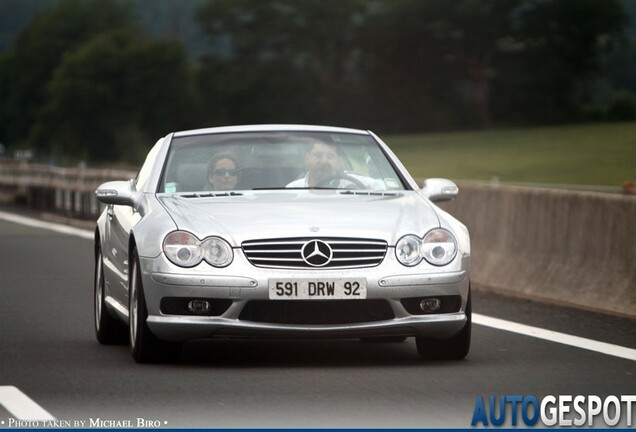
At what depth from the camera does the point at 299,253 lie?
8883 millimetres

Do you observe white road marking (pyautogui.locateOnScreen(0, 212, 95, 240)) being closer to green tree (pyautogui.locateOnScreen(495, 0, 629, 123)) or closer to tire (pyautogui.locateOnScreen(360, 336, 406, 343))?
tire (pyautogui.locateOnScreen(360, 336, 406, 343))

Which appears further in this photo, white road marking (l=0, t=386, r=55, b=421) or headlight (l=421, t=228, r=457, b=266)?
headlight (l=421, t=228, r=457, b=266)

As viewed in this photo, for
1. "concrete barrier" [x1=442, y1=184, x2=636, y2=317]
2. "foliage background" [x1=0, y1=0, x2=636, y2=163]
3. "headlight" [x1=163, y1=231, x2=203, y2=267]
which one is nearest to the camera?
"headlight" [x1=163, y1=231, x2=203, y2=267]

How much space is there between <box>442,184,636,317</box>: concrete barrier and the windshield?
9.53ft

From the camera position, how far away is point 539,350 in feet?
33.0

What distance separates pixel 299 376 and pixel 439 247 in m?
1.08

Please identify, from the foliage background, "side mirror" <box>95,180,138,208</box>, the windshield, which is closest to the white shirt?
the windshield

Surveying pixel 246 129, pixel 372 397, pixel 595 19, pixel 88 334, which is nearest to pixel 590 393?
pixel 372 397

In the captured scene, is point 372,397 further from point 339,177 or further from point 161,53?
point 161,53

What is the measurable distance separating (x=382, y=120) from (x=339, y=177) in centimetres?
12979

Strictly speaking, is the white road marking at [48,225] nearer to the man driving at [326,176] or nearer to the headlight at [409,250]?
the man driving at [326,176]

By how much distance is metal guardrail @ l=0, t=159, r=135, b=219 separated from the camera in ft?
103

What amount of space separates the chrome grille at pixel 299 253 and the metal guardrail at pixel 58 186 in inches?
782

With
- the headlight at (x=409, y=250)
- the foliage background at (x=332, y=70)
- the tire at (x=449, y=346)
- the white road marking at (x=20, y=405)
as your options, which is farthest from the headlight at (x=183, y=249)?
the foliage background at (x=332, y=70)
